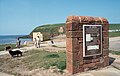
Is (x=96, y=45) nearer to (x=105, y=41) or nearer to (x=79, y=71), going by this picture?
(x=105, y=41)

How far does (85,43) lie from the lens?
30.0 feet

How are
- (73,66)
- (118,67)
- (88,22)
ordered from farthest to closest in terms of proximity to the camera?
(118,67)
(88,22)
(73,66)

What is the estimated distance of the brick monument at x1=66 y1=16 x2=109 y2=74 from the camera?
886cm

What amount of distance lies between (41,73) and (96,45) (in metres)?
2.92

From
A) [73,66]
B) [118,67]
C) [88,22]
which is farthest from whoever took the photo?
[118,67]

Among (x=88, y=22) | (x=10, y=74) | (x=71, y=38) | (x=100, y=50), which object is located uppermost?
(x=88, y=22)

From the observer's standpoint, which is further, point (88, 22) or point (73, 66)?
point (88, 22)

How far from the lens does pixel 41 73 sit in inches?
365

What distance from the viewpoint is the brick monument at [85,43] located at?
886 cm

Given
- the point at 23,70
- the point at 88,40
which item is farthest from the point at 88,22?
the point at 23,70

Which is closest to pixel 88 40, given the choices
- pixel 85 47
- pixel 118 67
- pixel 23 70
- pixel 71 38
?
pixel 85 47

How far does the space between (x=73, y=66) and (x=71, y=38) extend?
4.03 ft

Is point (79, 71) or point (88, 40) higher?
point (88, 40)

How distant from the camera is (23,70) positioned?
10.4 meters
